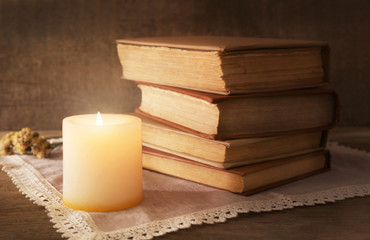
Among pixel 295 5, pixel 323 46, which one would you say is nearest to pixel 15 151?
pixel 323 46

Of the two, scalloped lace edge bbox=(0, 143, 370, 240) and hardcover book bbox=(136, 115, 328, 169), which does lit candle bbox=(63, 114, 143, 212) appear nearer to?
scalloped lace edge bbox=(0, 143, 370, 240)

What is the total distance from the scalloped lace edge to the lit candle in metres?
0.04

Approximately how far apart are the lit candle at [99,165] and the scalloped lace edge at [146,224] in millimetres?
36

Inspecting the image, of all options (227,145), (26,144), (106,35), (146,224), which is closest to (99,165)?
(146,224)

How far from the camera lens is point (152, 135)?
1.21m

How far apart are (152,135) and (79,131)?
31 centimetres

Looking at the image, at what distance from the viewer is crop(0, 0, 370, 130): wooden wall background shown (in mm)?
1680

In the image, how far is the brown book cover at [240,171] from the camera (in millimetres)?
1030

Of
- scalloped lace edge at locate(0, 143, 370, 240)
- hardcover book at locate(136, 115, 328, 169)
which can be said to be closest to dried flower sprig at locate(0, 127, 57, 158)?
A: scalloped lace edge at locate(0, 143, 370, 240)

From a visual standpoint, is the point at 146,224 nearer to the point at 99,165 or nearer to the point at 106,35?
the point at 99,165

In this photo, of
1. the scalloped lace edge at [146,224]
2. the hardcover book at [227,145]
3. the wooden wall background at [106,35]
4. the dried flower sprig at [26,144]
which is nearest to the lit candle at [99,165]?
the scalloped lace edge at [146,224]

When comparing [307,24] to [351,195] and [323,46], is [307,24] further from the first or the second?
[351,195]

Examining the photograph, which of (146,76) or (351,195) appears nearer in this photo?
(351,195)

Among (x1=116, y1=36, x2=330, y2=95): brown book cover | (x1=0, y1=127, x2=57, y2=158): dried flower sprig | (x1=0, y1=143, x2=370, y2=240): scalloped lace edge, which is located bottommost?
(x1=0, y1=143, x2=370, y2=240): scalloped lace edge
